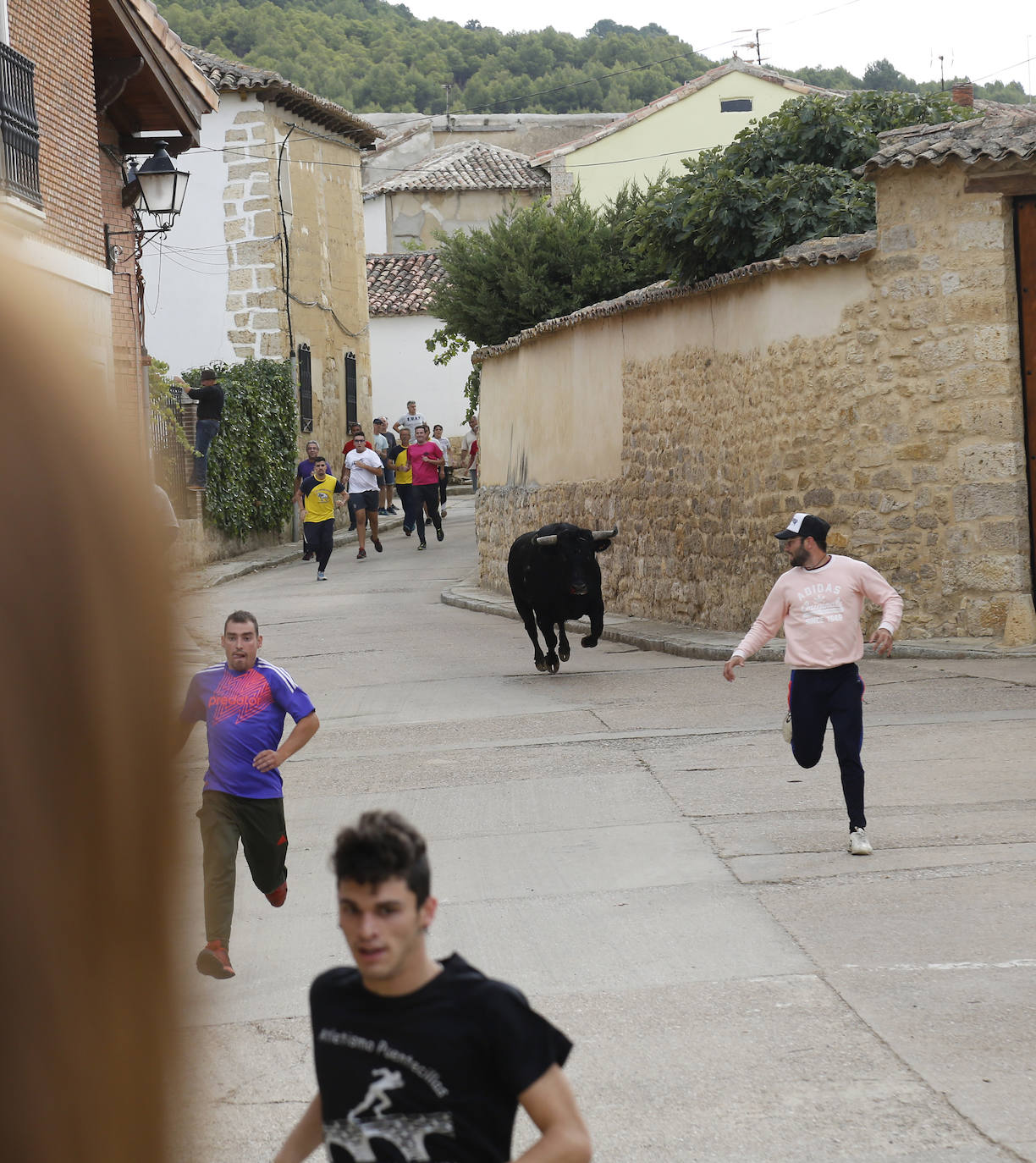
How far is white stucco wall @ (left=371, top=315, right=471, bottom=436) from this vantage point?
47344 mm

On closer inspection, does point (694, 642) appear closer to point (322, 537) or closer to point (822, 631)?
point (822, 631)

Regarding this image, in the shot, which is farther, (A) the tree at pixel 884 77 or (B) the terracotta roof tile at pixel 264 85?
(A) the tree at pixel 884 77

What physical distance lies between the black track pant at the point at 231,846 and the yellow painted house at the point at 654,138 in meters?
35.9

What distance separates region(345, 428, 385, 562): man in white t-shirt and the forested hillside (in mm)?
42054

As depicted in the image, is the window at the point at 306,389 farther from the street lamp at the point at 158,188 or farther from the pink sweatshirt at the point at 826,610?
the pink sweatshirt at the point at 826,610

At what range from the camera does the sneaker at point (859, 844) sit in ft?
22.8

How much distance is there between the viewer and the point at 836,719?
24.2 ft

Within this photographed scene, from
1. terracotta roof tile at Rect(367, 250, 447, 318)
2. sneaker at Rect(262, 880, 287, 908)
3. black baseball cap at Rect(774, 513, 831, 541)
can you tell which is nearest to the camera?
sneaker at Rect(262, 880, 287, 908)

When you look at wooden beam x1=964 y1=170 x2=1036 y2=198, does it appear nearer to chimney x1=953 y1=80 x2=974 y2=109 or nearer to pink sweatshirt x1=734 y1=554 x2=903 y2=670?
pink sweatshirt x1=734 y1=554 x2=903 y2=670

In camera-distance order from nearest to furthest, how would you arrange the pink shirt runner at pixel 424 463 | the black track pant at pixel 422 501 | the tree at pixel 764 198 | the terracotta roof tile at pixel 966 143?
the terracotta roof tile at pixel 966 143
the tree at pixel 764 198
the pink shirt runner at pixel 424 463
the black track pant at pixel 422 501

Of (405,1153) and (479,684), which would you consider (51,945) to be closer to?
(405,1153)

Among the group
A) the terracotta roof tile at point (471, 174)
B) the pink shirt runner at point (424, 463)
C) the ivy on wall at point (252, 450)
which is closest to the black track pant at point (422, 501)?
the pink shirt runner at point (424, 463)

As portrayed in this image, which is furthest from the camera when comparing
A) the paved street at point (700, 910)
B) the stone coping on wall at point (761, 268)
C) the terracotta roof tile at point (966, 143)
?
the stone coping on wall at point (761, 268)

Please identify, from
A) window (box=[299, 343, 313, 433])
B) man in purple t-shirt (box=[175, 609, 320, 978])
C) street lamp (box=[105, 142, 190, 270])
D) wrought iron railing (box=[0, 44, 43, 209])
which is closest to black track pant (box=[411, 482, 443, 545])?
window (box=[299, 343, 313, 433])
